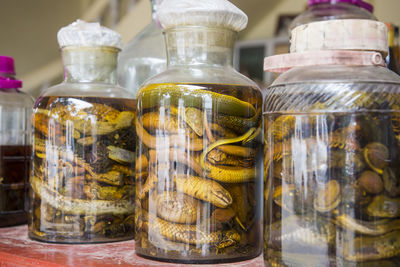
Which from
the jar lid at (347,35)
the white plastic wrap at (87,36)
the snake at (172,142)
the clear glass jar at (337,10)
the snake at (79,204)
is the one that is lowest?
the snake at (79,204)

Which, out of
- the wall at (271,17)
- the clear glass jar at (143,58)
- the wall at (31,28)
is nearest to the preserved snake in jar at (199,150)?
the clear glass jar at (143,58)

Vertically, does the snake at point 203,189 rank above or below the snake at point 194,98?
below

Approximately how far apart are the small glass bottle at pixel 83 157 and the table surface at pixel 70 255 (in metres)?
0.02

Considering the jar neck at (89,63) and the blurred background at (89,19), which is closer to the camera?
the jar neck at (89,63)

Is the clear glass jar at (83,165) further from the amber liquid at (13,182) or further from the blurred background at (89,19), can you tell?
the blurred background at (89,19)

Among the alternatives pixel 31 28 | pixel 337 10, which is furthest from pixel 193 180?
pixel 31 28

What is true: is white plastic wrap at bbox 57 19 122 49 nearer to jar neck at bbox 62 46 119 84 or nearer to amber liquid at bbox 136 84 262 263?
jar neck at bbox 62 46 119 84

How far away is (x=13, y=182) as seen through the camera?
32.6 inches

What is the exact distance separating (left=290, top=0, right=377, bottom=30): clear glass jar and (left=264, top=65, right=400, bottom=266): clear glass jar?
0.39 metres

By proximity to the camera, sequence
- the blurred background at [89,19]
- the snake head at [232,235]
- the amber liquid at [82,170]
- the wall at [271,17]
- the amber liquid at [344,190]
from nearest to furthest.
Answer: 1. the amber liquid at [344,190]
2. the snake head at [232,235]
3. the amber liquid at [82,170]
4. the blurred background at [89,19]
5. the wall at [271,17]

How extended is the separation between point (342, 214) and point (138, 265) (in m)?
0.23

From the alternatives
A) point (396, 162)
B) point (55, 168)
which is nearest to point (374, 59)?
point (396, 162)

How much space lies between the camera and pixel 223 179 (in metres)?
0.56

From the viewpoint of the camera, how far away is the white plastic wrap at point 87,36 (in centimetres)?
70
